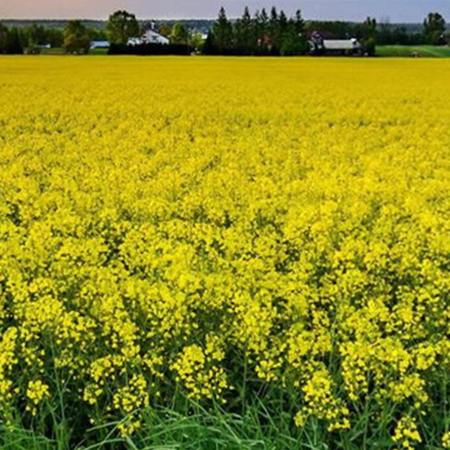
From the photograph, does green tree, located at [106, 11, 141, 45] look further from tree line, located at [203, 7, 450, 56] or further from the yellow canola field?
the yellow canola field

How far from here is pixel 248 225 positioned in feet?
20.8

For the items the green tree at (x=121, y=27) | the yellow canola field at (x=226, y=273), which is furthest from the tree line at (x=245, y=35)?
the yellow canola field at (x=226, y=273)

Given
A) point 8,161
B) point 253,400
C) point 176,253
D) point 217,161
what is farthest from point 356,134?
point 253,400

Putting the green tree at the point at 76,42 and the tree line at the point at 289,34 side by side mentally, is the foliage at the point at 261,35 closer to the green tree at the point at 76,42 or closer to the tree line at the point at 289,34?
the tree line at the point at 289,34

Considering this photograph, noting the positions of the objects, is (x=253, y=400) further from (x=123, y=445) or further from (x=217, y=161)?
(x=217, y=161)

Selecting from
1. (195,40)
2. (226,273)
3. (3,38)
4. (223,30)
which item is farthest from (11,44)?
(226,273)

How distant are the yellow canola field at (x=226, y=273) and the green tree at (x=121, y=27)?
90.2 metres

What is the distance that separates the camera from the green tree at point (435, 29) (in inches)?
3969

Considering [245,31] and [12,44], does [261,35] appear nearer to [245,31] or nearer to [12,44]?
[245,31]

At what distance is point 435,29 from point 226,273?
106427mm

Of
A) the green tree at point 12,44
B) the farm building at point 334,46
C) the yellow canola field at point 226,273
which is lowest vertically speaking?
the yellow canola field at point 226,273

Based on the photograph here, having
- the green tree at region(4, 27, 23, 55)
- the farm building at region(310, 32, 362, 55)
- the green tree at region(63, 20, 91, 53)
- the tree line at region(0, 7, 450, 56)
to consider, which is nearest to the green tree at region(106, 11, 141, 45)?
the tree line at region(0, 7, 450, 56)

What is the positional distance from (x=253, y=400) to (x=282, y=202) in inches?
137

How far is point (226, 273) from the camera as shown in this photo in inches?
185
